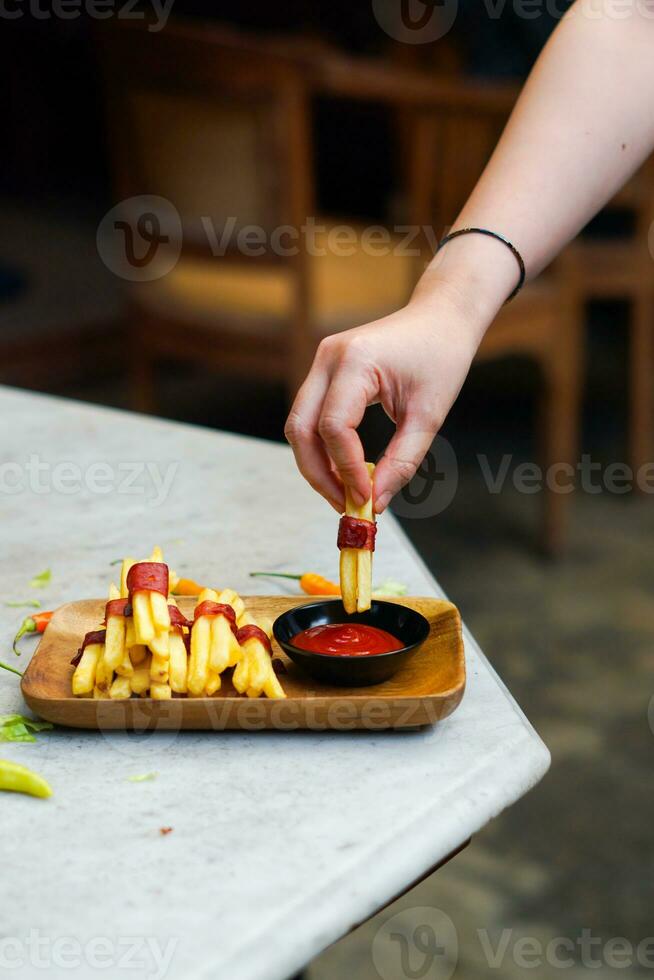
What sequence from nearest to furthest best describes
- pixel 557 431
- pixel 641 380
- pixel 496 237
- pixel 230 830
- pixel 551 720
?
pixel 230 830, pixel 496 237, pixel 551 720, pixel 557 431, pixel 641 380

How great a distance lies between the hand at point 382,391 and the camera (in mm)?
944

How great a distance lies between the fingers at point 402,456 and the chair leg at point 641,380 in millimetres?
2473

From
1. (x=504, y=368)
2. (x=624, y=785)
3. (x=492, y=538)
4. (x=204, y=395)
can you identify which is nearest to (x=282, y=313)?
(x=492, y=538)

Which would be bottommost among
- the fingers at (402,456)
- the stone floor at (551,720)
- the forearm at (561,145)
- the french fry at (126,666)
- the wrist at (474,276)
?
the stone floor at (551,720)

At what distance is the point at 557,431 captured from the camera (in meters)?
3.11

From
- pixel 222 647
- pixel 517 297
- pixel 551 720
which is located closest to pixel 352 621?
pixel 222 647

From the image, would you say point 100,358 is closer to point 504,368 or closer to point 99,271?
point 99,271

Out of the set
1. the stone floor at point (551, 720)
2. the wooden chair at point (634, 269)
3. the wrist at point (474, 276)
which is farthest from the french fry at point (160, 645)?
the wooden chair at point (634, 269)

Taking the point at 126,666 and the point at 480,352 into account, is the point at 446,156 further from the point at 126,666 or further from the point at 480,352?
the point at 126,666

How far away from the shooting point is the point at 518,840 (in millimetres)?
2027

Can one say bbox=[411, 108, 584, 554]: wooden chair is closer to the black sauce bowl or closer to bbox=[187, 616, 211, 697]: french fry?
the black sauce bowl

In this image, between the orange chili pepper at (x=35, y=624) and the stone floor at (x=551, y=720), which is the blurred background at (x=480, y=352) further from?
the orange chili pepper at (x=35, y=624)

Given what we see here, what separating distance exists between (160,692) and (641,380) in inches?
109

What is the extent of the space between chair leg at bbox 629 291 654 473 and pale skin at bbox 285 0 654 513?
2226 millimetres
